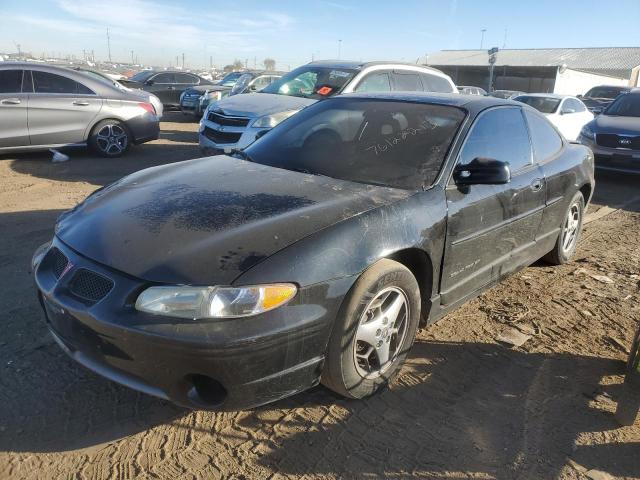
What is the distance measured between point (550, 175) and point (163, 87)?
1581 centimetres

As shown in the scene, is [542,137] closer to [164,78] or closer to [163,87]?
[163,87]

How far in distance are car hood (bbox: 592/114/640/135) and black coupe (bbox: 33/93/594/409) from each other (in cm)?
642

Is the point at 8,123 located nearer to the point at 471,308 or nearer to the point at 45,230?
the point at 45,230

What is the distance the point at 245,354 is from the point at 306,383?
411mm

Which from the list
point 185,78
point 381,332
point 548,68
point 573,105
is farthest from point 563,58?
point 381,332

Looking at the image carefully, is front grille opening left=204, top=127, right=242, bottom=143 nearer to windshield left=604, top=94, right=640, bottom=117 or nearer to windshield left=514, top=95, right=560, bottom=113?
windshield left=604, top=94, right=640, bottom=117

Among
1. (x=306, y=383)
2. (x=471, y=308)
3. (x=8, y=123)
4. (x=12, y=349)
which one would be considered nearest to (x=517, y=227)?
(x=471, y=308)

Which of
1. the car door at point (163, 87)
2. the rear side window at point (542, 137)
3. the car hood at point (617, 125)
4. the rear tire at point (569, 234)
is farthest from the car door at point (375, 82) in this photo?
the car door at point (163, 87)

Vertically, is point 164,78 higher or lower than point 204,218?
higher

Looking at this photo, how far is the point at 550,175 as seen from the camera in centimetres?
413

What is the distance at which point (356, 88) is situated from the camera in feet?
25.4

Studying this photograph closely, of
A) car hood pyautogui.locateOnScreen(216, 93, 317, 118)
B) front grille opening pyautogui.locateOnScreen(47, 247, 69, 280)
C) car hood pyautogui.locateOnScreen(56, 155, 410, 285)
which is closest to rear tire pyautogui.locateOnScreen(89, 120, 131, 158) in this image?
car hood pyautogui.locateOnScreen(216, 93, 317, 118)

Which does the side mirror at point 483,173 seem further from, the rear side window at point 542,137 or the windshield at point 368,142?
the rear side window at point 542,137

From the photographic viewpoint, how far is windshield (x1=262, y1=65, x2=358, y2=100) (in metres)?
7.98
